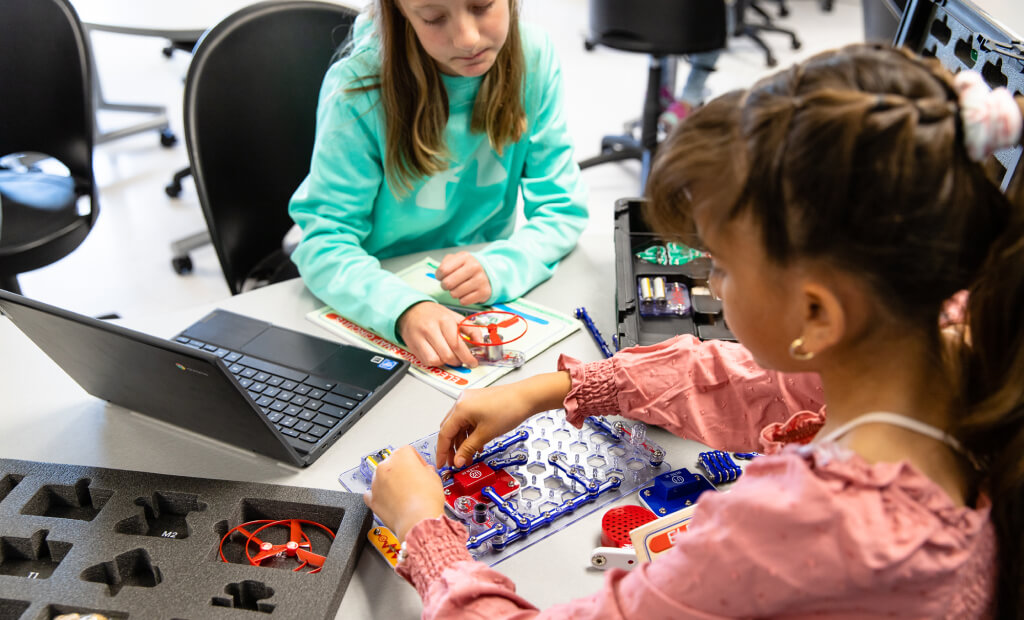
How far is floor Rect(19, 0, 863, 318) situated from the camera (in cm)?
238

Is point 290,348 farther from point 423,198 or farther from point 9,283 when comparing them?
point 9,283

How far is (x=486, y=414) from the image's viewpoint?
80 cm

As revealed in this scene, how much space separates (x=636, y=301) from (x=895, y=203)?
54cm

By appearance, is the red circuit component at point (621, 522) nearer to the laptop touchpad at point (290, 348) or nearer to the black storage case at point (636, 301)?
the black storage case at point (636, 301)

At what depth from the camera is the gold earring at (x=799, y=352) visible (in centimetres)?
55

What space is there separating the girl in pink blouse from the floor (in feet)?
2.51

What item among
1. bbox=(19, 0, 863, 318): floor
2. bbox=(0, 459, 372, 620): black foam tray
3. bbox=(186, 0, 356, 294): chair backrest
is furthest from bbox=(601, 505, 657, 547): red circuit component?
bbox=(186, 0, 356, 294): chair backrest

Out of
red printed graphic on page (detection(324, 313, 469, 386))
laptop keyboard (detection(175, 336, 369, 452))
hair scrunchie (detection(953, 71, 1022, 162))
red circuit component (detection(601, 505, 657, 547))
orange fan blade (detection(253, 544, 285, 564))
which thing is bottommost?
red circuit component (detection(601, 505, 657, 547))

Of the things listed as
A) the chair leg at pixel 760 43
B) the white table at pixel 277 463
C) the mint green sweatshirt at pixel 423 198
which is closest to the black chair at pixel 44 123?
the white table at pixel 277 463

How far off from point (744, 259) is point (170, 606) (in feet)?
1.75

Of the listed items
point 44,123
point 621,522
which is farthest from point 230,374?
point 44,123

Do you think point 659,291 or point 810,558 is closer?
point 810,558

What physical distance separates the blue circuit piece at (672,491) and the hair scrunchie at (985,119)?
1.35ft

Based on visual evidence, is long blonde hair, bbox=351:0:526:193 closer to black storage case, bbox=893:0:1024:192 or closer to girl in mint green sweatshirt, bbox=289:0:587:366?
girl in mint green sweatshirt, bbox=289:0:587:366
